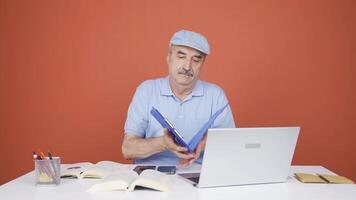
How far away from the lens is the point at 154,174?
1.70 metres

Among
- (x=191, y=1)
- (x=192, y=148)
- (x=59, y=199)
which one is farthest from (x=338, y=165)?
(x=59, y=199)

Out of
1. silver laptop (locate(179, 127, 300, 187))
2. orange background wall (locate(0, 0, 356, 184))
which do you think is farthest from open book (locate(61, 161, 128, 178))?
orange background wall (locate(0, 0, 356, 184))

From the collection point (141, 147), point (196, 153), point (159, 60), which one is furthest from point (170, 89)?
point (159, 60)

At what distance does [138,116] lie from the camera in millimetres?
2447

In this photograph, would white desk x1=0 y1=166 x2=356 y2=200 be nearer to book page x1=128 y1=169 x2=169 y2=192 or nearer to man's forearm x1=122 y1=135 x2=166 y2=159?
book page x1=128 y1=169 x2=169 y2=192

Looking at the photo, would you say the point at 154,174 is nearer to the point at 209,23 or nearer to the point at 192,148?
the point at 192,148

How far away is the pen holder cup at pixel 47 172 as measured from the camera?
1606mm

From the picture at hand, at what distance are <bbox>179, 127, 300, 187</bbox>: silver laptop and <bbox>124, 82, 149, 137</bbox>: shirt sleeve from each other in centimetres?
74

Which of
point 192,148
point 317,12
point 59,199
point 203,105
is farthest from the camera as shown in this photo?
point 317,12

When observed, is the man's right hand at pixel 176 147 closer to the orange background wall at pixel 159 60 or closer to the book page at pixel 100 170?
the book page at pixel 100 170

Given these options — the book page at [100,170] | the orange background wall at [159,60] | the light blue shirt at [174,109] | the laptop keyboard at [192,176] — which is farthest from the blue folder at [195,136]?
the orange background wall at [159,60]

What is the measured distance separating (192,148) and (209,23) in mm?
1640

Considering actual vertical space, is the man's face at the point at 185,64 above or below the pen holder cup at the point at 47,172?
above

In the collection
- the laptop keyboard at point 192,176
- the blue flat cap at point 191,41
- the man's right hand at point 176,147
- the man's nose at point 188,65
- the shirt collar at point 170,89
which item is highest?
the blue flat cap at point 191,41
